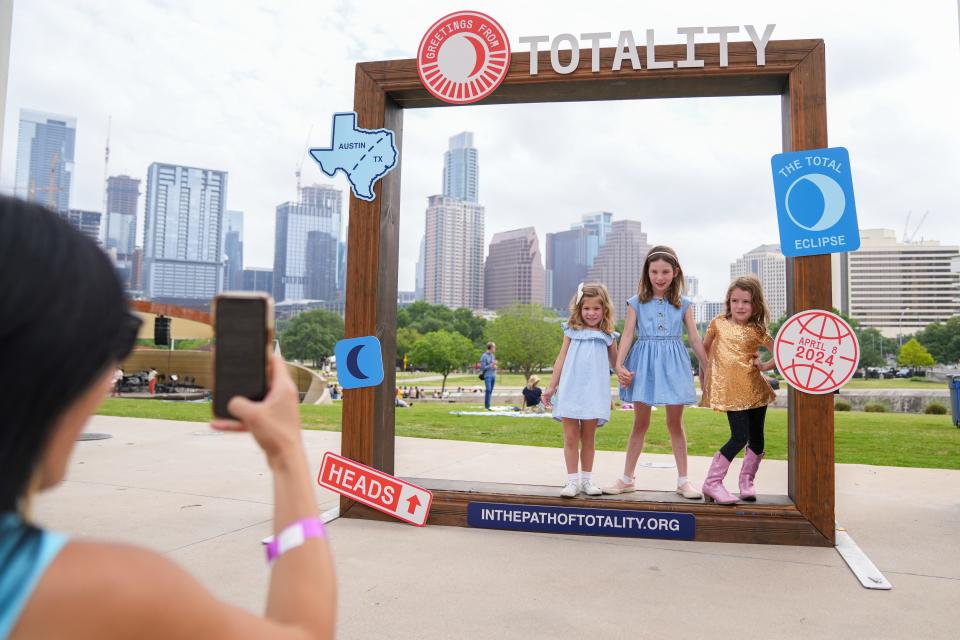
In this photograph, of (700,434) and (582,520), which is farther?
(700,434)

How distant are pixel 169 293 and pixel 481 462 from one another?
188569mm

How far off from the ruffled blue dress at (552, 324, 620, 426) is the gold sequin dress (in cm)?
71

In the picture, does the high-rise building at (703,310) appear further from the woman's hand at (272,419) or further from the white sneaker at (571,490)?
the woman's hand at (272,419)

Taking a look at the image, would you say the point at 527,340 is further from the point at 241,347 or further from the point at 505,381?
the point at 241,347

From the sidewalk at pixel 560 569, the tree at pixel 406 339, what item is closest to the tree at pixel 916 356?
the tree at pixel 406 339

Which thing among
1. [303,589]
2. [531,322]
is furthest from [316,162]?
[531,322]

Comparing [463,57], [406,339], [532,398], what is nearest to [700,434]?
[532,398]

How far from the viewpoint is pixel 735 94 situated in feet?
14.7

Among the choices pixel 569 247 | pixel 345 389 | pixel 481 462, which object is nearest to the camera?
pixel 345 389

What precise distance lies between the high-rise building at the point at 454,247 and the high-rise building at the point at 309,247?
65.5 m

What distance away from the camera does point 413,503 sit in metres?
4.27

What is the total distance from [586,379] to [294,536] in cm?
372

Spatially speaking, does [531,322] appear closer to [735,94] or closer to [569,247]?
[735,94]

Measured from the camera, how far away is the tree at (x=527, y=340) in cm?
4162
